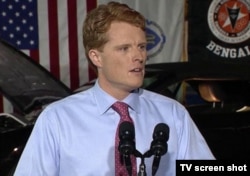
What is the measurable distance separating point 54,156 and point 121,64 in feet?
1.06

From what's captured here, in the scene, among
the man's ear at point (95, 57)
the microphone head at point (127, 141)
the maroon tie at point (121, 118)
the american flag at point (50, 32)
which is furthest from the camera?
the american flag at point (50, 32)

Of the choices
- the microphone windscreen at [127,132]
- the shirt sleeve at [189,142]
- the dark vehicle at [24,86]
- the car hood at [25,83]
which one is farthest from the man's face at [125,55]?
the car hood at [25,83]

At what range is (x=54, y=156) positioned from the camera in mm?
1676

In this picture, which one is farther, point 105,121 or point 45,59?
point 45,59

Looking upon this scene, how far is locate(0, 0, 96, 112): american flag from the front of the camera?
617 cm

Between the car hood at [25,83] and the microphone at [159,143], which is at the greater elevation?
the microphone at [159,143]

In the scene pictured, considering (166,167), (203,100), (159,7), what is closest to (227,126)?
(203,100)

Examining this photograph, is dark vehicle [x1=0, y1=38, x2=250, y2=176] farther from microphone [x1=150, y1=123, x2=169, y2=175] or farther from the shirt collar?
microphone [x1=150, y1=123, x2=169, y2=175]

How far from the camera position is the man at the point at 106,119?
5.47ft

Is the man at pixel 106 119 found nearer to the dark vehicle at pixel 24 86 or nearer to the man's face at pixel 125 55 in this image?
the man's face at pixel 125 55

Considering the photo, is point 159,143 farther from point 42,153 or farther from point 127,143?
point 42,153

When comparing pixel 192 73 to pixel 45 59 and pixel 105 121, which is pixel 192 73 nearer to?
pixel 105 121

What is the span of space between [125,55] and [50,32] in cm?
463

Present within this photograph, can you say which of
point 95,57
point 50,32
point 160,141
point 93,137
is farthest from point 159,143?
point 50,32
